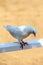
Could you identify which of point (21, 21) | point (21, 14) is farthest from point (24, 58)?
point (21, 14)

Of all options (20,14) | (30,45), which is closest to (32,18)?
(20,14)

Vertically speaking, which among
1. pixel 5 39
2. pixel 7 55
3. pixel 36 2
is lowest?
pixel 7 55

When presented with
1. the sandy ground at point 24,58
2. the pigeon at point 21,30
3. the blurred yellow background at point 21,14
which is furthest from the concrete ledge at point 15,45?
the blurred yellow background at point 21,14

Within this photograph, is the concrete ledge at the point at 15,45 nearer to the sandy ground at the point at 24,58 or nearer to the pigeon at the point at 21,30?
the pigeon at the point at 21,30

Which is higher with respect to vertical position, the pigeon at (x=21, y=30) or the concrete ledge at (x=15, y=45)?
the pigeon at (x=21, y=30)

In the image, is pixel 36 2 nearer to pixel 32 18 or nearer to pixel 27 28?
pixel 32 18

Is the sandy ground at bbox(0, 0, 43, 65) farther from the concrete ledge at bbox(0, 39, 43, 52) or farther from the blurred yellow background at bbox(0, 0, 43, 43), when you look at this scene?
the concrete ledge at bbox(0, 39, 43, 52)
